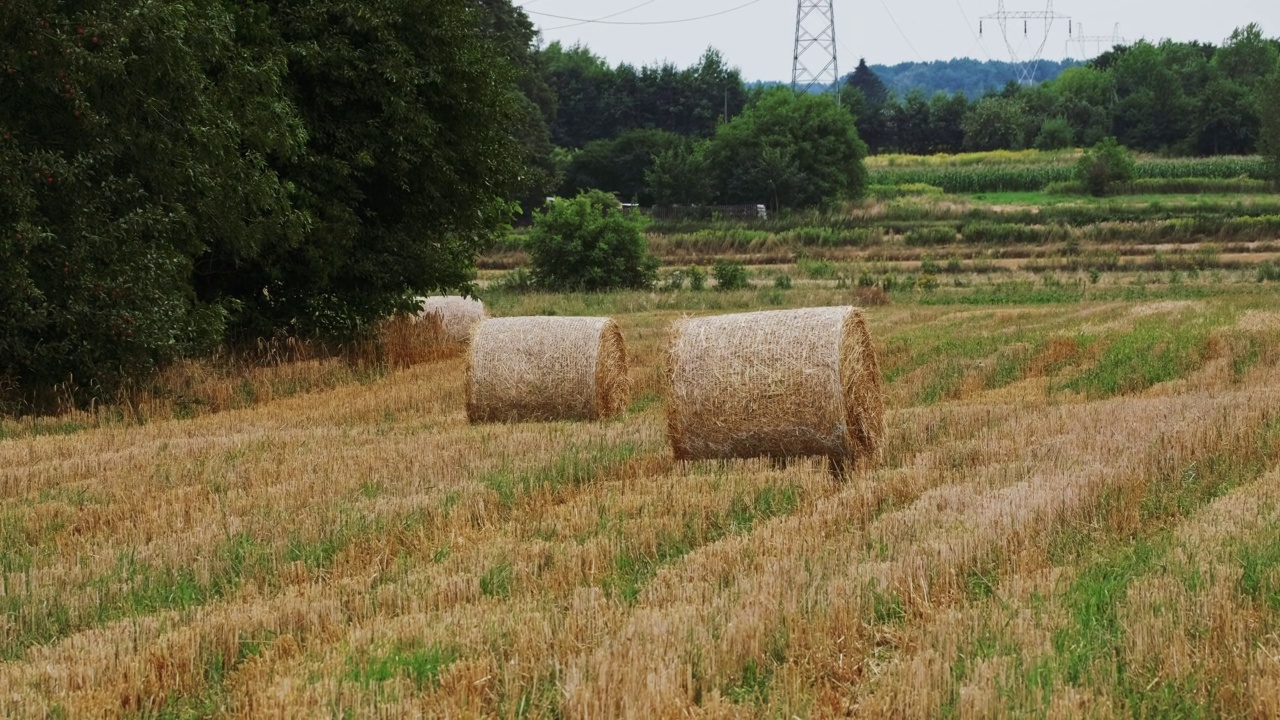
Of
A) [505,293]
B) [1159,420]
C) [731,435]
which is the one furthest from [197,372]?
[505,293]

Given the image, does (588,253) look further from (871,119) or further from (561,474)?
(871,119)

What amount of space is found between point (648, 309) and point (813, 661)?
31.9 m

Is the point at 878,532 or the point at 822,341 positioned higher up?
the point at 822,341

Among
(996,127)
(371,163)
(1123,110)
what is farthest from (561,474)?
(996,127)

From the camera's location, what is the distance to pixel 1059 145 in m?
115

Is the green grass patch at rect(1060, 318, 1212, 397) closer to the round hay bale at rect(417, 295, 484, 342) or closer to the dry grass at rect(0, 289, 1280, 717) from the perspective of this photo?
the dry grass at rect(0, 289, 1280, 717)

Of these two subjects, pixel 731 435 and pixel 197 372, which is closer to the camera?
pixel 731 435

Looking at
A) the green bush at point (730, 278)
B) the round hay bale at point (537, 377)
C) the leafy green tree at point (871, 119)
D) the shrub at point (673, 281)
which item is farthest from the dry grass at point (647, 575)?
the leafy green tree at point (871, 119)

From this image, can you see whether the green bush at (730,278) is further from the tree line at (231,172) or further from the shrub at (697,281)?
the tree line at (231,172)

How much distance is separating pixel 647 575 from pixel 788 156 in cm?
7861

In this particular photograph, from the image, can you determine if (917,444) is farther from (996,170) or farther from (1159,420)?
(996,170)

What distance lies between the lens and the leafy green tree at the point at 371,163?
73.4 feet

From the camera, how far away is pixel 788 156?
84.3 m

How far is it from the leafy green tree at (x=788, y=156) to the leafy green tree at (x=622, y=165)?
231 inches
